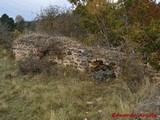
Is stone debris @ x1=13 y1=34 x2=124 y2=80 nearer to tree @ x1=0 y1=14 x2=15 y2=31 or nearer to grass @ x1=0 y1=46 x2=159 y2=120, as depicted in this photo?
grass @ x1=0 y1=46 x2=159 y2=120

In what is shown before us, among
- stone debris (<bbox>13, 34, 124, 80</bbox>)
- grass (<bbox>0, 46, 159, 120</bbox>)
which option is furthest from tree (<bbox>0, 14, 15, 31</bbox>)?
grass (<bbox>0, 46, 159, 120</bbox>)

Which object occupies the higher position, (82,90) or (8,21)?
(8,21)

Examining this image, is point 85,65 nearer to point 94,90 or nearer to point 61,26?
point 94,90

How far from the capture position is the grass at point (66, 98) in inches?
253

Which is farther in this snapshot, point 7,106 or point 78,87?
point 78,87

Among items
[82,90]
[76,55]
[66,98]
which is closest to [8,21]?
[76,55]

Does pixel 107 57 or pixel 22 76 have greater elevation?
pixel 107 57

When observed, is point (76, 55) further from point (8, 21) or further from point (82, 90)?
point (8, 21)

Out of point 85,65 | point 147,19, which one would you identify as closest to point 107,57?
point 85,65

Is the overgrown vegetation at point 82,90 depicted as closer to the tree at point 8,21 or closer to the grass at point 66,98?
the grass at point 66,98

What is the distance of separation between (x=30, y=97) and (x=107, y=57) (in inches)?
118

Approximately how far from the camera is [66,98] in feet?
25.1

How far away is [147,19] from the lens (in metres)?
15.8

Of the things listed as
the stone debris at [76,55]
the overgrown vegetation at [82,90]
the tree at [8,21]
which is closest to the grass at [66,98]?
the overgrown vegetation at [82,90]
